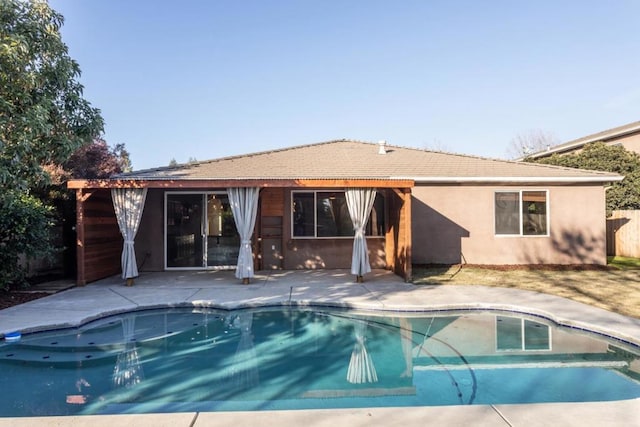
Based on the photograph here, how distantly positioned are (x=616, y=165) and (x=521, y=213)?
26.4ft

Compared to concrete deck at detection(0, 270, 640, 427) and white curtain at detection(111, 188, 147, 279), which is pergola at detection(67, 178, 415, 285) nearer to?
white curtain at detection(111, 188, 147, 279)

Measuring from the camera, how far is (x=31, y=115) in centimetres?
579

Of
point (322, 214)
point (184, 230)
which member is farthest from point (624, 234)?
point (184, 230)

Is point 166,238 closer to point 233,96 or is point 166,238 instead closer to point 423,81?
point 233,96

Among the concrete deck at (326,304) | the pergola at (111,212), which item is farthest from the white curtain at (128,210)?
the concrete deck at (326,304)

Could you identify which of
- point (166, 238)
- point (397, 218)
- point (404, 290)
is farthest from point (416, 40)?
point (166, 238)

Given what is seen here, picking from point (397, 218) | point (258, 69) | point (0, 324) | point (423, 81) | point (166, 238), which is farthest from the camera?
point (423, 81)

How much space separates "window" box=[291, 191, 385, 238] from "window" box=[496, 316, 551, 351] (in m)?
5.20

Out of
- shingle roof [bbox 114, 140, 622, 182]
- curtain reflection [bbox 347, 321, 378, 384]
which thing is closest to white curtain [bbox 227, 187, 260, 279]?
shingle roof [bbox 114, 140, 622, 182]

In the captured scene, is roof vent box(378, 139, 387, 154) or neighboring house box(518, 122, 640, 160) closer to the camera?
roof vent box(378, 139, 387, 154)

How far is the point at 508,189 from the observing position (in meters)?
10.9

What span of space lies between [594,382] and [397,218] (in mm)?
6001

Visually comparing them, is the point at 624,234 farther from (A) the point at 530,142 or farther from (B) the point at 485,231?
(A) the point at 530,142

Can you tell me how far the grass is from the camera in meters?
7.02
